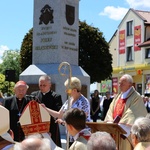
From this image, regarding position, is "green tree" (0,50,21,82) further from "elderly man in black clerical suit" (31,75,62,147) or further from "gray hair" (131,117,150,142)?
"gray hair" (131,117,150,142)

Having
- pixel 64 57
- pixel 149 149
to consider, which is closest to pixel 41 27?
pixel 64 57

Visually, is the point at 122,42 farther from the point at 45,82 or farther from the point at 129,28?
the point at 45,82

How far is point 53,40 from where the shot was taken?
482 inches

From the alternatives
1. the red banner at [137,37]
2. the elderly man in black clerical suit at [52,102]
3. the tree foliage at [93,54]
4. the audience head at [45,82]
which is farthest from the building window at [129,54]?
the audience head at [45,82]

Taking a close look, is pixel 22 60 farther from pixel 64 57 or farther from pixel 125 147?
pixel 125 147

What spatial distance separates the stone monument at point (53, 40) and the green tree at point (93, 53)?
18216mm

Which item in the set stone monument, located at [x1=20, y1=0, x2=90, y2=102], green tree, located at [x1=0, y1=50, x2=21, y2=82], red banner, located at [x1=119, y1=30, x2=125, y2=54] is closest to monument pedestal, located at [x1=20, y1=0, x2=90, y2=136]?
stone monument, located at [x1=20, y1=0, x2=90, y2=102]

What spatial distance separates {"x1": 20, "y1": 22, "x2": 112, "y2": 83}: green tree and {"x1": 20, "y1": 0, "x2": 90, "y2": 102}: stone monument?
1822cm

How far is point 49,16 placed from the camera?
1240cm

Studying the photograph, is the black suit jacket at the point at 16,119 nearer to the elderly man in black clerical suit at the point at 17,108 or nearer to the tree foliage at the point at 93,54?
the elderly man in black clerical suit at the point at 17,108

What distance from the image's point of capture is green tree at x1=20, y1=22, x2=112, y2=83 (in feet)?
103

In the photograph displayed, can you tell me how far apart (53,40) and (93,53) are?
64.9ft

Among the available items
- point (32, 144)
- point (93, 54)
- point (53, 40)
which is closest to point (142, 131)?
point (32, 144)

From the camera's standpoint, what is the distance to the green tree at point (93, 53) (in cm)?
3136
